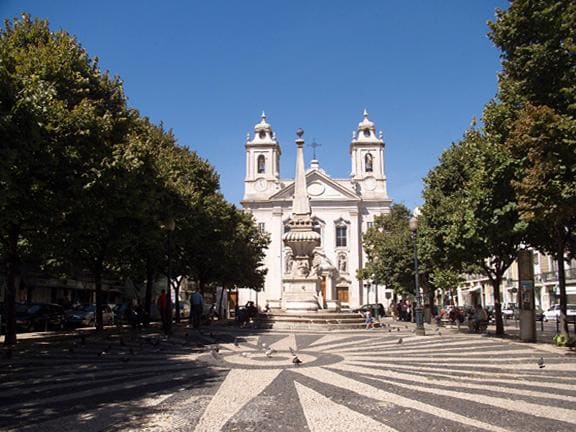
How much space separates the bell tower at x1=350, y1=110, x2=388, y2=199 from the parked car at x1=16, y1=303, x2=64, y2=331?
4967cm

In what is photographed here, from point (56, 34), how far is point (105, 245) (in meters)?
8.15

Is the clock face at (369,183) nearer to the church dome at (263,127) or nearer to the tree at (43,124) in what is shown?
the church dome at (263,127)

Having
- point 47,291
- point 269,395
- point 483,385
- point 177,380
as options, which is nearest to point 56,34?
point 177,380

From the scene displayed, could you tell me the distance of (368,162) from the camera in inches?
2813

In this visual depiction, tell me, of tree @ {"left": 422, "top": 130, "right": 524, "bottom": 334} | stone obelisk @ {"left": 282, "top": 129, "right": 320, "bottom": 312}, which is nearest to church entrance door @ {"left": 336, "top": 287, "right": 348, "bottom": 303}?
stone obelisk @ {"left": 282, "top": 129, "right": 320, "bottom": 312}

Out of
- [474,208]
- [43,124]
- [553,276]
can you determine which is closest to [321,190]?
[553,276]

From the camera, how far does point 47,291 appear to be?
41062mm

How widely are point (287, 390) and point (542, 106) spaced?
10635 mm

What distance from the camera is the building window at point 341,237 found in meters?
65.9

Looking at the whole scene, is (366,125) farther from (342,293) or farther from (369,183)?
(342,293)

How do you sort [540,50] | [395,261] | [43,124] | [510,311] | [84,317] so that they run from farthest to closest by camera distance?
[510,311] → [395,261] → [84,317] → [540,50] → [43,124]

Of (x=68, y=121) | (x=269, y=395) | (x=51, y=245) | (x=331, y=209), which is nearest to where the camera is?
(x=269, y=395)

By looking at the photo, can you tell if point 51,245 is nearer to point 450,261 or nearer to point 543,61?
point 450,261

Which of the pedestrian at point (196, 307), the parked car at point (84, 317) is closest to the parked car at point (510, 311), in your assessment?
the pedestrian at point (196, 307)
